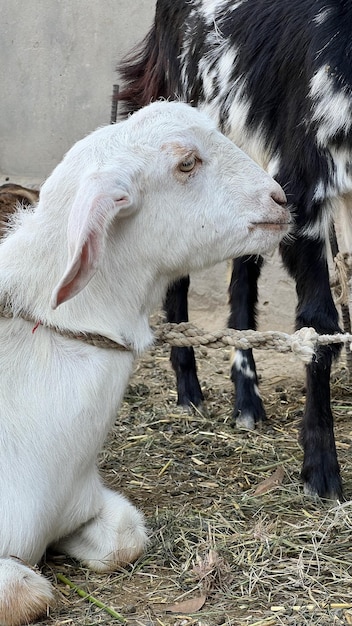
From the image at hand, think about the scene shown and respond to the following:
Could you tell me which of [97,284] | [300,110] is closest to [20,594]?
[97,284]

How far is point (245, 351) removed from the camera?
16.6 ft

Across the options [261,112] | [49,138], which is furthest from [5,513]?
[49,138]

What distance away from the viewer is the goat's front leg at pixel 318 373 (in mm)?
3738

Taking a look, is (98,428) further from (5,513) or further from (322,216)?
(322,216)

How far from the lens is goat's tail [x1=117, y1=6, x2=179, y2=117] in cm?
495

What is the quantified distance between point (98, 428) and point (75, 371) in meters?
0.19

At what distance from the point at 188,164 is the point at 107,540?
3.99 ft

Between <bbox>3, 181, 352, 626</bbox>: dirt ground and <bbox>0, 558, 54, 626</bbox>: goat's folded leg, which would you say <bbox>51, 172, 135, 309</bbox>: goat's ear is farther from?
<bbox>3, 181, 352, 626</bbox>: dirt ground

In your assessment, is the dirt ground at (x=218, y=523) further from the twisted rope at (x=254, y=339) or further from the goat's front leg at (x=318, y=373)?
the twisted rope at (x=254, y=339)

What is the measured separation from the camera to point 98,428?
9.69 feet

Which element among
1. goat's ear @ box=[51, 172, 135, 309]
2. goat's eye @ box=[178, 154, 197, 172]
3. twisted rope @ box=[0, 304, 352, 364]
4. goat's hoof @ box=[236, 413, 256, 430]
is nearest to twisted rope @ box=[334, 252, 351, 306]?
goat's hoof @ box=[236, 413, 256, 430]

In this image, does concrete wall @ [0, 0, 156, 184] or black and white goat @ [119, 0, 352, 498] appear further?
concrete wall @ [0, 0, 156, 184]

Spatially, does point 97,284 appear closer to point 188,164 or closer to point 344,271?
point 188,164

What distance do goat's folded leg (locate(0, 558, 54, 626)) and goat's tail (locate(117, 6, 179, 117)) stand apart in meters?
2.82
